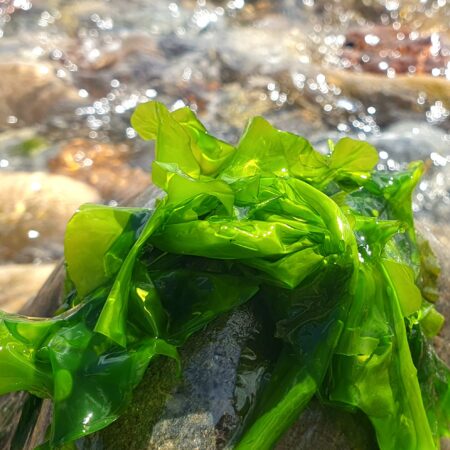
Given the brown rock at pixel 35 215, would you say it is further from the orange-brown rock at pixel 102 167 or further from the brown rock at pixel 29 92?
the brown rock at pixel 29 92

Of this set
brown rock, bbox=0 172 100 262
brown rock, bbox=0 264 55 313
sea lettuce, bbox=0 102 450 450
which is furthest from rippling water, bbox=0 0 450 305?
sea lettuce, bbox=0 102 450 450

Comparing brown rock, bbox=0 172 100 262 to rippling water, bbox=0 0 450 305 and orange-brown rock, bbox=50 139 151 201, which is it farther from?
orange-brown rock, bbox=50 139 151 201

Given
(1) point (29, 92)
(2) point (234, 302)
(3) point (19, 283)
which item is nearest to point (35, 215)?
(3) point (19, 283)

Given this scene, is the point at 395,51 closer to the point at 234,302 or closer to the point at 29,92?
the point at 29,92

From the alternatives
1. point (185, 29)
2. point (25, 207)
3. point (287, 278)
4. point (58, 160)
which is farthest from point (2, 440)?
point (185, 29)

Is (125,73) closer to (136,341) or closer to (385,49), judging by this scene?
(385,49)

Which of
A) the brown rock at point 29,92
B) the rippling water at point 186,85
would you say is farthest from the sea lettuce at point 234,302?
the brown rock at point 29,92
